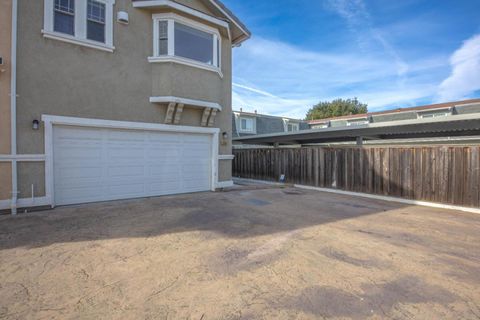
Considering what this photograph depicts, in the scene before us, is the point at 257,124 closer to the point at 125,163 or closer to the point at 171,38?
the point at 171,38

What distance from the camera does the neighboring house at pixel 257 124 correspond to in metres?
21.5

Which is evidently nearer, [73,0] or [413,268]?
[413,268]

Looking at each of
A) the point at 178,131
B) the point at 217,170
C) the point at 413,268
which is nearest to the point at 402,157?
the point at 413,268

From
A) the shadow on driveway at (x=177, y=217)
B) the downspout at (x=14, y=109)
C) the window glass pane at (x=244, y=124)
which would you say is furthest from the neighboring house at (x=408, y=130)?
the downspout at (x=14, y=109)

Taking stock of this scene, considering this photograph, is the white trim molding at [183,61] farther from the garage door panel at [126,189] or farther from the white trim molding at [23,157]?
the white trim molding at [23,157]

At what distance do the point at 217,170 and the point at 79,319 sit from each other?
25.9ft

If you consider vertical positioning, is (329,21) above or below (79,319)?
above

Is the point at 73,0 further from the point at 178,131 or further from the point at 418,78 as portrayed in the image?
the point at 418,78

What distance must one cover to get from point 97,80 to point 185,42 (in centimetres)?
340

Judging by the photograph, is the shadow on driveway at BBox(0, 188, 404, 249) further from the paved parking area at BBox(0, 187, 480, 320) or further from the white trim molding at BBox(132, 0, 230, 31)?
the white trim molding at BBox(132, 0, 230, 31)

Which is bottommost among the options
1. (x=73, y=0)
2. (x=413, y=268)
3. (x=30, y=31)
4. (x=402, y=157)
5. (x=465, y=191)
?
(x=413, y=268)

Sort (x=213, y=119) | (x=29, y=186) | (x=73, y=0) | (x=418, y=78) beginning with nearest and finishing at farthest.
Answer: (x=29, y=186) < (x=73, y=0) < (x=213, y=119) < (x=418, y=78)

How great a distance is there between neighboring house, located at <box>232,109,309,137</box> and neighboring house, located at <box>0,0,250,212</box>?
11.1 meters

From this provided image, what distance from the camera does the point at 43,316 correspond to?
235 cm
